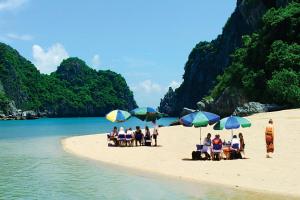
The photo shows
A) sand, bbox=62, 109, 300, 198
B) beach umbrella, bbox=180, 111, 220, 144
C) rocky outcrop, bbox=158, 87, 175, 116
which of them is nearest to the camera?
sand, bbox=62, 109, 300, 198

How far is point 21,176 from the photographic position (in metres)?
17.5

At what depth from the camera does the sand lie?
577 inches

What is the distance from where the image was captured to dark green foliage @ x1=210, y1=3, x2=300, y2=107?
145ft

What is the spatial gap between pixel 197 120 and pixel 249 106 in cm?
2339

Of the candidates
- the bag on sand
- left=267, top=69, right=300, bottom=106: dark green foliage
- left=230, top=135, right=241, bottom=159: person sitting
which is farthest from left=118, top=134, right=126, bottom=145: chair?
left=267, top=69, right=300, bottom=106: dark green foliage

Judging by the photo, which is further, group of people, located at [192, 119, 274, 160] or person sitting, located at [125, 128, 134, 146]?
person sitting, located at [125, 128, 134, 146]

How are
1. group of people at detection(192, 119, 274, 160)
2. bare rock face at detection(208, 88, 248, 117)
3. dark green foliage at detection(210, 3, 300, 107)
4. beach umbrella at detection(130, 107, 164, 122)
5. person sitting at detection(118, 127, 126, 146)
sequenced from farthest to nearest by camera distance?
bare rock face at detection(208, 88, 248, 117)
dark green foliage at detection(210, 3, 300, 107)
person sitting at detection(118, 127, 126, 146)
beach umbrella at detection(130, 107, 164, 122)
group of people at detection(192, 119, 274, 160)

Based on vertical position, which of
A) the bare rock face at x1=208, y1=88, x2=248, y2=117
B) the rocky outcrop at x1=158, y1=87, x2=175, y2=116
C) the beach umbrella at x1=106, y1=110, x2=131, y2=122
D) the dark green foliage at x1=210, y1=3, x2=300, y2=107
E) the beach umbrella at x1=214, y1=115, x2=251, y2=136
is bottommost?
the beach umbrella at x1=214, y1=115, x2=251, y2=136

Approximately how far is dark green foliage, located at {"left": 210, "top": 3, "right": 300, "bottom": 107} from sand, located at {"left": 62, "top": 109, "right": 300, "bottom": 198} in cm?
1392

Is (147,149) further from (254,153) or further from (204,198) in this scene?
(204,198)

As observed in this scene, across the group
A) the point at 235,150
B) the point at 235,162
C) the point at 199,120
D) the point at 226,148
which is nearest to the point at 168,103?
the point at 199,120

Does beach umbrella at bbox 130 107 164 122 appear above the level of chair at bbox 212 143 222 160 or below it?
above

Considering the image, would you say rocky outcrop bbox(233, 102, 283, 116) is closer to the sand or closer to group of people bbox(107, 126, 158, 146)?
the sand

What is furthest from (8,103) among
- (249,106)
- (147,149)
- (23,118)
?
(147,149)
